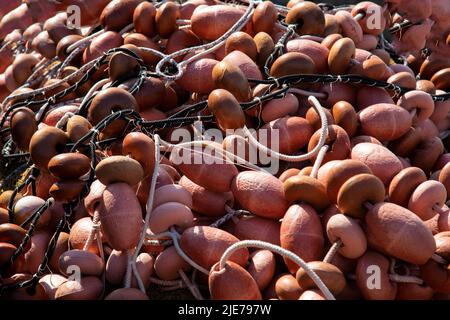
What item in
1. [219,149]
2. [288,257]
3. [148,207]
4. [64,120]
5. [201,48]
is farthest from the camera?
[201,48]

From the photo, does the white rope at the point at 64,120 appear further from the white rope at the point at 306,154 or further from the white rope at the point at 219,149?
the white rope at the point at 306,154

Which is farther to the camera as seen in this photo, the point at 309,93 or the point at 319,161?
the point at 309,93

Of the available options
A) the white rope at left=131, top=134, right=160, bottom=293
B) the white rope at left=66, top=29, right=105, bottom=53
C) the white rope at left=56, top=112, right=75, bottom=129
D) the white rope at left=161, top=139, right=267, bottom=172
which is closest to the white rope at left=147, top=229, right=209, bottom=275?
the white rope at left=131, top=134, right=160, bottom=293

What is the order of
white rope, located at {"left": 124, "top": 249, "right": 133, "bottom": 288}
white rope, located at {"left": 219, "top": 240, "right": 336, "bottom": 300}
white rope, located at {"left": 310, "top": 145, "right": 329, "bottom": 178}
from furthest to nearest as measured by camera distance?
white rope, located at {"left": 310, "top": 145, "right": 329, "bottom": 178}, white rope, located at {"left": 124, "top": 249, "right": 133, "bottom": 288}, white rope, located at {"left": 219, "top": 240, "right": 336, "bottom": 300}

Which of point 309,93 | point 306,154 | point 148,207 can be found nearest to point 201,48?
point 309,93

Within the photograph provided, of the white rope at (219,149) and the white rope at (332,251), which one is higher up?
the white rope at (219,149)

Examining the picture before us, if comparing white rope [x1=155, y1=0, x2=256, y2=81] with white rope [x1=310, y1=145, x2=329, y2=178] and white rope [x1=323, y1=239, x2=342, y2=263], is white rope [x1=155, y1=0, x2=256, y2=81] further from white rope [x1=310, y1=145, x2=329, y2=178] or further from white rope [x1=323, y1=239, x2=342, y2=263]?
white rope [x1=323, y1=239, x2=342, y2=263]

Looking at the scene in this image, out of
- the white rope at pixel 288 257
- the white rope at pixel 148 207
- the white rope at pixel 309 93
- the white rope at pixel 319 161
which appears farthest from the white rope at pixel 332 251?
the white rope at pixel 309 93

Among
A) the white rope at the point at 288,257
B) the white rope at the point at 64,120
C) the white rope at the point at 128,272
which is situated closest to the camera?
the white rope at the point at 288,257

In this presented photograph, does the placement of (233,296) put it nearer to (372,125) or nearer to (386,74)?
(372,125)

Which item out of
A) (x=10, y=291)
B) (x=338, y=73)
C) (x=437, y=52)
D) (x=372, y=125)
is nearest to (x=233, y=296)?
(x=10, y=291)

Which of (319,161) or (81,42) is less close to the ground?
(81,42)

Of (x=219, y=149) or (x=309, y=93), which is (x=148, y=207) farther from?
(x=309, y=93)
